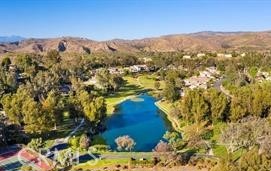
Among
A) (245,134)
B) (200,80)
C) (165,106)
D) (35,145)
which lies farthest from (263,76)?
(35,145)

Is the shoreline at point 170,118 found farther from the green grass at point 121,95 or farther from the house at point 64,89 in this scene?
the house at point 64,89

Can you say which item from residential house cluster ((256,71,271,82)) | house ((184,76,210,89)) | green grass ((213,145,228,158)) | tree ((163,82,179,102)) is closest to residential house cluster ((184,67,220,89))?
house ((184,76,210,89))

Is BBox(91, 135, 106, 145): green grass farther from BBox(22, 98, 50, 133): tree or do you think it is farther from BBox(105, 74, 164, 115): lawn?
BBox(105, 74, 164, 115): lawn

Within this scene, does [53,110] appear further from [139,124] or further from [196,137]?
[196,137]

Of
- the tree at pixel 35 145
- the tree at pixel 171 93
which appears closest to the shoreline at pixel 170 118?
the tree at pixel 171 93

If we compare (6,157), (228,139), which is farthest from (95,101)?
(228,139)

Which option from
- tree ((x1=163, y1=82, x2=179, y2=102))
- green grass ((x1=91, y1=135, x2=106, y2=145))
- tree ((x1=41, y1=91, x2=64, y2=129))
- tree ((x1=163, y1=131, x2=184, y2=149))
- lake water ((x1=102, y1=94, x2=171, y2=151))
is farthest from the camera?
tree ((x1=163, y1=82, x2=179, y2=102))

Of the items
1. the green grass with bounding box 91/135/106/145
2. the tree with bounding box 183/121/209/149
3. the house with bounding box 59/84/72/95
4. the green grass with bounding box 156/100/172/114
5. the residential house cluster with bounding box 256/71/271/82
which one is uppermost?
A: the residential house cluster with bounding box 256/71/271/82

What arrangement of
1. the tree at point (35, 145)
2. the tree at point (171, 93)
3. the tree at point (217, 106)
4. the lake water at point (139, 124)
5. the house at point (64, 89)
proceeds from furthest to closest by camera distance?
Result: the house at point (64, 89)
the tree at point (171, 93)
the tree at point (217, 106)
the lake water at point (139, 124)
the tree at point (35, 145)

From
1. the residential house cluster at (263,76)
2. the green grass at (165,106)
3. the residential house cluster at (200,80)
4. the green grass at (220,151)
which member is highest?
the residential house cluster at (263,76)
